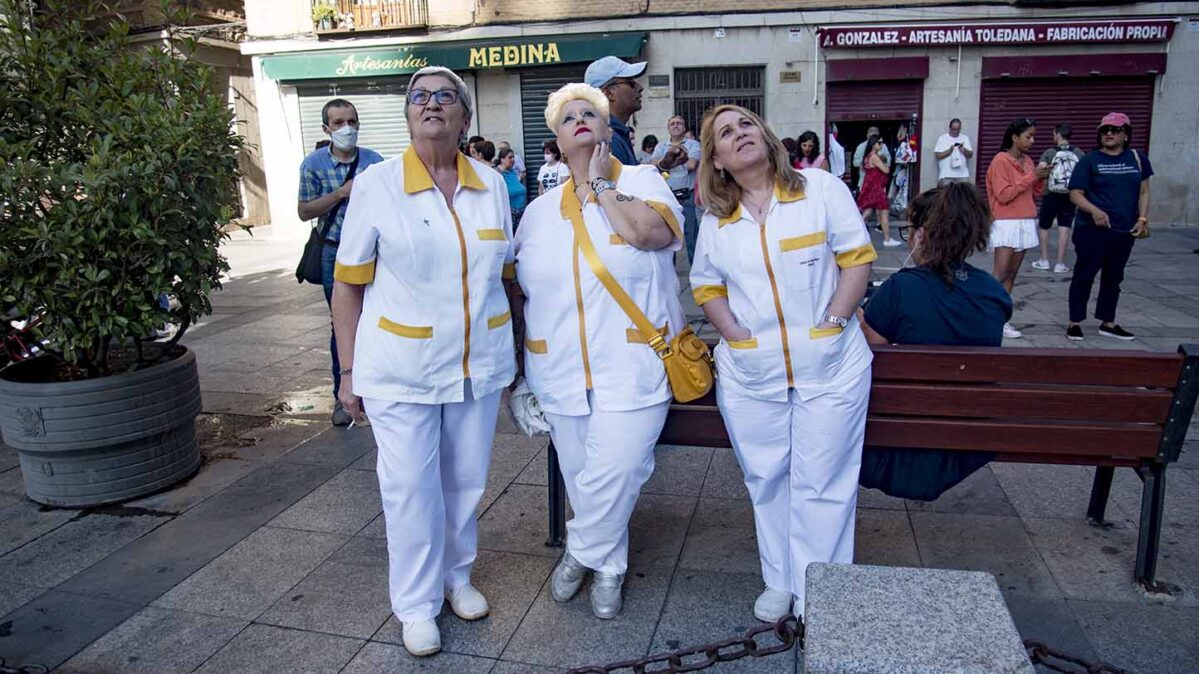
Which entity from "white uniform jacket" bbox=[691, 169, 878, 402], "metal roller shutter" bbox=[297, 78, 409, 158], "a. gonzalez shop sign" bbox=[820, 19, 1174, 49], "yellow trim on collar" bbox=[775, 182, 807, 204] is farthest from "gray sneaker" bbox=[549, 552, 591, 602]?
"metal roller shutter" bbox=[297, 78, 409, 158]

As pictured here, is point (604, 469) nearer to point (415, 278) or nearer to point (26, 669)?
point (415, 278)

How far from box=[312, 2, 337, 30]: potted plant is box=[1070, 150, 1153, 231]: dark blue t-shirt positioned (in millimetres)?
15407

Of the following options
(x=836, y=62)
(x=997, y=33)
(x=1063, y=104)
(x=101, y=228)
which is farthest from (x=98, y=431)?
(x=1063, y=104)

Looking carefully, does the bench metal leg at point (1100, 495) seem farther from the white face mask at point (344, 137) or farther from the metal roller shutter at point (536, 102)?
the metal roller shutter at point (536, 102)

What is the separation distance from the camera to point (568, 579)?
339 centimetres

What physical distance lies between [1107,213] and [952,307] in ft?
15.8

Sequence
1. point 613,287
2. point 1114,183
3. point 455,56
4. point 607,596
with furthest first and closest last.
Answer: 1. point 455,56
2. point 1114,183
3. point 607,596
4. point 613,287

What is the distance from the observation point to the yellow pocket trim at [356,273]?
9.59 feet

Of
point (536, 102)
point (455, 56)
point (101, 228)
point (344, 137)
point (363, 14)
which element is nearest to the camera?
point (101, 228)

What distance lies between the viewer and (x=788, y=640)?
212 centimetres

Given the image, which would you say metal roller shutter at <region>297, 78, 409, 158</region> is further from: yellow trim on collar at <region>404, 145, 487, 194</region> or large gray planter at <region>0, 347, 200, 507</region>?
yellow trim on collar at <region>404, 145, 487, 194</region>

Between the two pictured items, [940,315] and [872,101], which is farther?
[872,101]

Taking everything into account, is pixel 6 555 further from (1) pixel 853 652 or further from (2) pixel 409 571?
(1) pixel 853 652

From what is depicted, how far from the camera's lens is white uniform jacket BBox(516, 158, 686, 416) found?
3.04 metres
